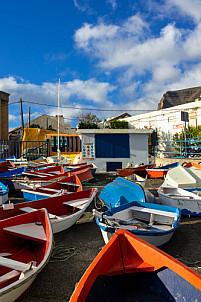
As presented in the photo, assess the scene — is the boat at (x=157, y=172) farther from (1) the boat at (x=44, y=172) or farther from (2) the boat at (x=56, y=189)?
(2) the boat at (x=56, y=189)

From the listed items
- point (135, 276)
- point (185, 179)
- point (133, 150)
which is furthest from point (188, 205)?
point (133, 150)

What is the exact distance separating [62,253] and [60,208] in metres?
1.83

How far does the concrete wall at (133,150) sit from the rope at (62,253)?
14039mm

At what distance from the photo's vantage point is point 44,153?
23641 millimetres

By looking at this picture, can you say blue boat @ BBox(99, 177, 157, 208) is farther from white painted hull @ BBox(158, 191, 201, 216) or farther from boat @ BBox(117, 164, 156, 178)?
boat @ BBox(117, 164, 156, 178)

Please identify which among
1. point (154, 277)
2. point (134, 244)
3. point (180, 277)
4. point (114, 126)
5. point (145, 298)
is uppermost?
point (114, 126)

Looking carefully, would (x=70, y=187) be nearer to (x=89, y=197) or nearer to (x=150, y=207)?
(x=89, y=197)

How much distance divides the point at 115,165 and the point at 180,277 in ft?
54.6

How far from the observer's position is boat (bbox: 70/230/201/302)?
2480mm

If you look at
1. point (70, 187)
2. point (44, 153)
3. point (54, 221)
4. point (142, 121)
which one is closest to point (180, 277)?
point (54, 221)

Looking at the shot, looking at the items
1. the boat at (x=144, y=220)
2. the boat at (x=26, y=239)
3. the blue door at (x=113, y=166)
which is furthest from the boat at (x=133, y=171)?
the boat at (x=26, y=239)

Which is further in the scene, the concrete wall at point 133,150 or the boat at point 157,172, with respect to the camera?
the concrete wall at point 133,150

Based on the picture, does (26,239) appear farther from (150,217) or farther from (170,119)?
(170,119)

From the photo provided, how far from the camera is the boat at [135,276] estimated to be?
2480mm
